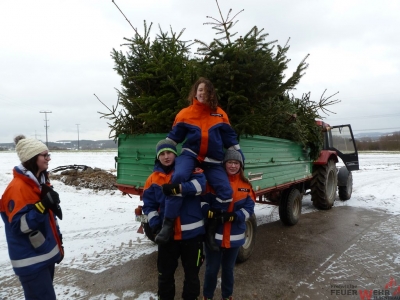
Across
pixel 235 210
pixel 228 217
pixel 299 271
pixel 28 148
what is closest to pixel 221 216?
pixel 228 217

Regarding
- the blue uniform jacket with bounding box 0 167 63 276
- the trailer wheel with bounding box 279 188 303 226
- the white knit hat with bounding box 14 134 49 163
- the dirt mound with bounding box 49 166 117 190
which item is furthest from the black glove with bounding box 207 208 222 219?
the dirt mound with bounding box 49 166 117 190

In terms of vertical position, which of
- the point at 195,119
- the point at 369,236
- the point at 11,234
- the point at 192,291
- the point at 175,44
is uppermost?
the point at 175,44

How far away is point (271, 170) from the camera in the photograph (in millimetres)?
4715

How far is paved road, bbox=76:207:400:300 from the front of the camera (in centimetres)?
339

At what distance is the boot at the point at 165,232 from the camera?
97.3 inches

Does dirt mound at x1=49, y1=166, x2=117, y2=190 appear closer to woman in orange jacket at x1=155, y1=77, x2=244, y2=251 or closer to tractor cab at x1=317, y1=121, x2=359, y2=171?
tractor cab at x1=317, y1=121, x2=359, y2=171

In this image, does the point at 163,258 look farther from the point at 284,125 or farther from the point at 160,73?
the point at 284,125

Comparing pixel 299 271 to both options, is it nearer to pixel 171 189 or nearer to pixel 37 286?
pixel 171 189

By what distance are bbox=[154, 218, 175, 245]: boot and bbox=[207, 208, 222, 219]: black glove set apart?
32 centimetres

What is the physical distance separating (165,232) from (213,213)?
441mm

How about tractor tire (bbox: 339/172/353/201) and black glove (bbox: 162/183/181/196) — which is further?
tractor tire (bbox: 339/172/353/201)

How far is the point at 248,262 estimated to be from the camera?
4.16 m

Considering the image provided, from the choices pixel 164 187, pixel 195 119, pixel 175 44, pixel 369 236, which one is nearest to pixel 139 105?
pixel 175 44

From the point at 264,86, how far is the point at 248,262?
238cm
